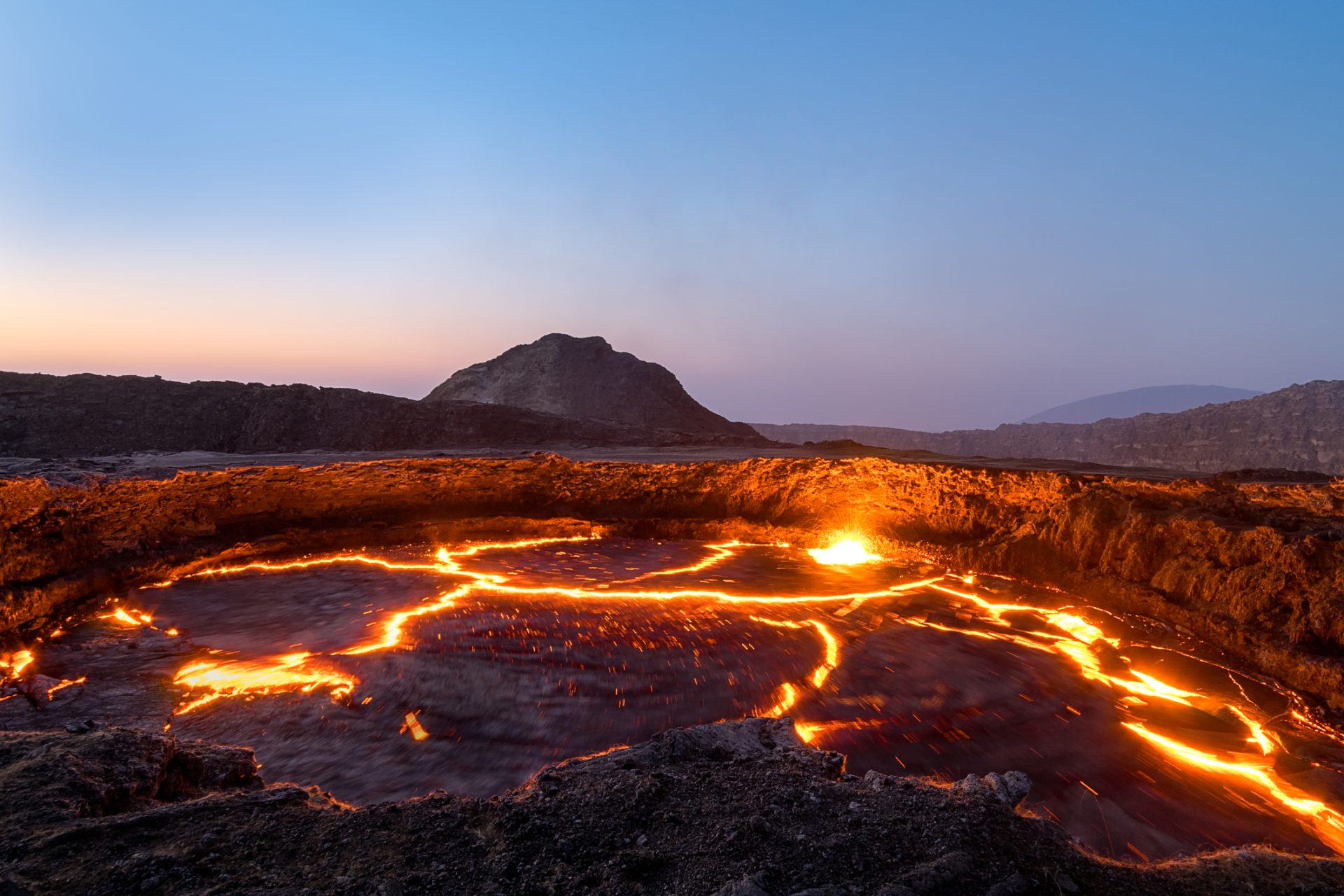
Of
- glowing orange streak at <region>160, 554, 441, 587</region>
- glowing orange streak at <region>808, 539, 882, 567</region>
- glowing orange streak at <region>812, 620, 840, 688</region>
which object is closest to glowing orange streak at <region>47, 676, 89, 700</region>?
glowing orange streak at <region>160, 554, 441, 587</region>

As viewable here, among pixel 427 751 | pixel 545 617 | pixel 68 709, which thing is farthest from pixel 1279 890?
pixel 68 709

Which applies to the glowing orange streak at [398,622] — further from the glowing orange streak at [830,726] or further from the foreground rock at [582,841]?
the glowing orange streak at [830,726]

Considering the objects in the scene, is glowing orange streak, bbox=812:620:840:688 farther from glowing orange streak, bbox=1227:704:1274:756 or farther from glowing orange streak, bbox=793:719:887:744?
glowing orange streak, bbox=1227:704:1274:756

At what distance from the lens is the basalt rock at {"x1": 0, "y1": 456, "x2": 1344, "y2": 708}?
718 cm

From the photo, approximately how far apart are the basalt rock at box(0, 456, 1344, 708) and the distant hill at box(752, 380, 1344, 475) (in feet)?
34.5

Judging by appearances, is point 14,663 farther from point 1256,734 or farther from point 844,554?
point 1256,734

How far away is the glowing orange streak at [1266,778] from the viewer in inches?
175

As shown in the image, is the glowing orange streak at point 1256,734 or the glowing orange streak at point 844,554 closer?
the glowing orange streak at point 1256,734

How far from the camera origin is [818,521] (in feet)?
44.5

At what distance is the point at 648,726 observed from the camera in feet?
18.8

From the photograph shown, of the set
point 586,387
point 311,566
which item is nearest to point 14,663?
point 311,566

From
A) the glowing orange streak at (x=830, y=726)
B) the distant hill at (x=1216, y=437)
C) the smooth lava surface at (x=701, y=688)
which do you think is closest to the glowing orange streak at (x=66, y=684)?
the smooth lava surface at (x=701, y=688)

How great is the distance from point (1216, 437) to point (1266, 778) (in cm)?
2885

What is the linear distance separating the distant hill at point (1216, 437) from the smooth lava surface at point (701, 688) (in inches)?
547
